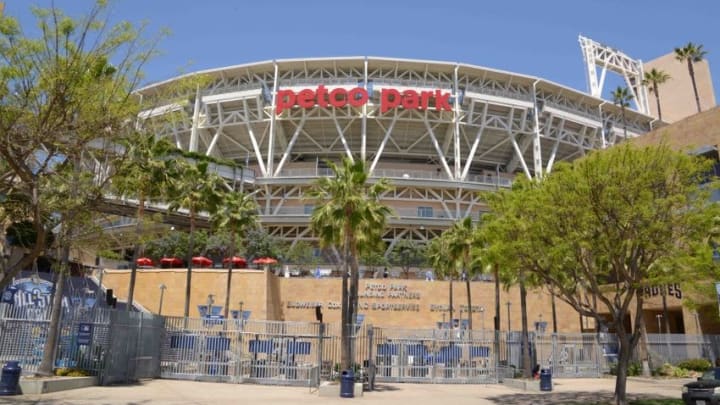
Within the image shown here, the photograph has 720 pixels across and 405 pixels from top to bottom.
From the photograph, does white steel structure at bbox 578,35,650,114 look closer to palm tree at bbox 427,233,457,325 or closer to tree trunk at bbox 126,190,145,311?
palm tree at bbox 427,233,457,325

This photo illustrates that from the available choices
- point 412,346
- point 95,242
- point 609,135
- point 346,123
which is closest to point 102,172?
point 95,242

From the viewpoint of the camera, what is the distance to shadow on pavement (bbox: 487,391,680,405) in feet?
68.7

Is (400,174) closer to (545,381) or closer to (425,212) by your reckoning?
(425,212)

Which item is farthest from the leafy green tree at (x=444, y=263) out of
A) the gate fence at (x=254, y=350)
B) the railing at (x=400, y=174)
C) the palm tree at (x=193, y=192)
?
the palm tree at (x=193, y=192)

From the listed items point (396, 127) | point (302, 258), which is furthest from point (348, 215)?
point (396, 127)

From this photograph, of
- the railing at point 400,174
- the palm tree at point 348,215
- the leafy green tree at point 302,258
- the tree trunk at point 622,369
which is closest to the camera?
the tree trunk at point 622,369

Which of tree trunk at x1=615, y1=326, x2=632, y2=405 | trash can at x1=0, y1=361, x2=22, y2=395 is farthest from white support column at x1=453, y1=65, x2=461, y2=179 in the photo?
trash can at x1=0, y1=361, x2=22, y2=395

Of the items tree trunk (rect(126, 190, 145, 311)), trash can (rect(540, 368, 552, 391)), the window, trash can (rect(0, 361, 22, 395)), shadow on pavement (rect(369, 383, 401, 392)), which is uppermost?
the window

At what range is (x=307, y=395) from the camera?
71.7 ft

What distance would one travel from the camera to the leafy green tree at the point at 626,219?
18.2 meters

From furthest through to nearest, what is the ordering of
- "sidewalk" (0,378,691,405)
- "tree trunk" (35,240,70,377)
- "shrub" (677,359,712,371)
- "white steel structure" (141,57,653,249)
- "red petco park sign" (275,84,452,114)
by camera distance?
"white steel structure" (141,57,653,249) → "red petco park sign" (275,84,452,114) → "shrub" (677,359,712,371) → "tree trunk" (35,240,70,377) → "sidewalk" (0,378,691,405)

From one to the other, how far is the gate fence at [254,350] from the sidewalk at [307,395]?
1.25 meters

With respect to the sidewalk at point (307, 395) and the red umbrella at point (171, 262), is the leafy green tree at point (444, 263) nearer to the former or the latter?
the sidewalk at point (307, 395)

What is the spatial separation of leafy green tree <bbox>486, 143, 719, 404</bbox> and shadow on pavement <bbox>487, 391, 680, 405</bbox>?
2.63m
